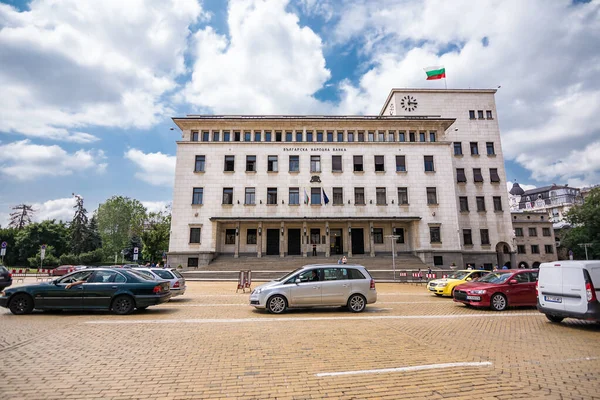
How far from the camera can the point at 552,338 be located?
23.9 feet

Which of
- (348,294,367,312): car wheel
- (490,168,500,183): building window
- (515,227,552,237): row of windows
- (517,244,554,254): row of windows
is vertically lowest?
(348,294,367,312): car wheel

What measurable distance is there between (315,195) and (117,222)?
2001 inches

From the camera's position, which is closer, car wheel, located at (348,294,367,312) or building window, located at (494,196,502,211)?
car wheel, located at (348,294,367,312)

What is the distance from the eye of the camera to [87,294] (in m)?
10.3

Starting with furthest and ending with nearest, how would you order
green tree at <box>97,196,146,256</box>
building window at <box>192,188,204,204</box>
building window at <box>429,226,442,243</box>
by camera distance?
1. green tree at <box>97,196,146,256</box>
2. building window at <box>192,188,204,204</box>
3. building window at <box>429,226,442,243</box>

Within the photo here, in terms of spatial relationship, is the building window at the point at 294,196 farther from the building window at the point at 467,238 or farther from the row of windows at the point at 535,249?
the row of windows at the point at 535,249

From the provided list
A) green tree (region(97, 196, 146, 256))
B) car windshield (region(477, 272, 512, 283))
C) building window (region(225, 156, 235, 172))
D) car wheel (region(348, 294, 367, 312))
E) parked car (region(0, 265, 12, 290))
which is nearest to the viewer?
car wheel (region(348, 294, 367, 312))

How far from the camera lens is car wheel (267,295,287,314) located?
10625mm

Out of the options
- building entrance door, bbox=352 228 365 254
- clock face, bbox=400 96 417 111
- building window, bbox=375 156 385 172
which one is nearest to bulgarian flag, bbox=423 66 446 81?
clock face, bbox=400 96 417 111

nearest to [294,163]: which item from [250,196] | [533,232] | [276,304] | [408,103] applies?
[250,196]

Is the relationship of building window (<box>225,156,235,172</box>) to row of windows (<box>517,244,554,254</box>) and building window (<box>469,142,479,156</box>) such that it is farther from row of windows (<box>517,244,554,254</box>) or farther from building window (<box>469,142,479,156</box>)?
row of windows (<box>517,244,554,254</box>)

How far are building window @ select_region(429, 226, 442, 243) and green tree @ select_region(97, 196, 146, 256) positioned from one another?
54.2 metres

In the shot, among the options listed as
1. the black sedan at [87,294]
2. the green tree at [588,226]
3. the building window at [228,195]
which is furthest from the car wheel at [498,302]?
the green tree at [588,226]

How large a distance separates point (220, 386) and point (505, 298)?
37.6 ft
